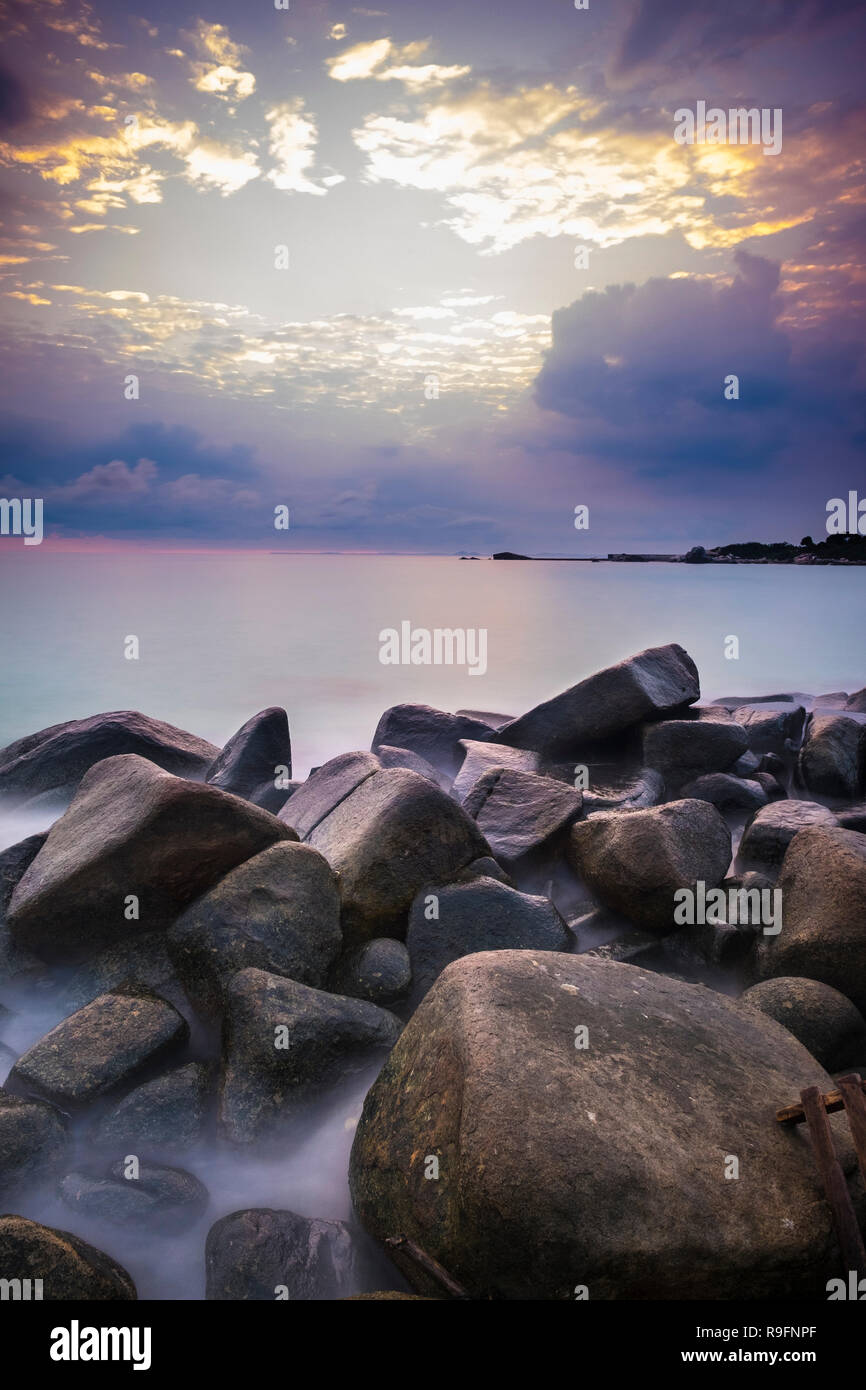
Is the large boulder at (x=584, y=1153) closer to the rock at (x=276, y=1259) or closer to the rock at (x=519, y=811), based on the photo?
the rock at (x=276, y=1259)

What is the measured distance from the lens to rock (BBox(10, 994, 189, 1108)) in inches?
158

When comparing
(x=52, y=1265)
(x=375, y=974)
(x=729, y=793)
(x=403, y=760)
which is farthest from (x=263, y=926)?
(x=729, y=793)

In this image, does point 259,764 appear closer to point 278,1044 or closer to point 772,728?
point 278,1044

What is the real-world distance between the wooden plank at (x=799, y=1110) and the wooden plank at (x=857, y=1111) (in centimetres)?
12

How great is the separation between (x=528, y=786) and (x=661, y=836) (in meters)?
1.63

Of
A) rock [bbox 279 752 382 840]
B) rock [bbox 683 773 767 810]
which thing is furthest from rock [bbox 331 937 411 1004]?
rock [bbox 683 773 767 810]

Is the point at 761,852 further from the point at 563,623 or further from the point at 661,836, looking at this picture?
the point at 563,623

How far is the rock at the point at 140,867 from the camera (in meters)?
5.02

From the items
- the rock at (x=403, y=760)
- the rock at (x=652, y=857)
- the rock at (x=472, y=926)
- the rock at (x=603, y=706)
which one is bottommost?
the rock at (x=472, y=926)

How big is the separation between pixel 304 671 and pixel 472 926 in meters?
15.6

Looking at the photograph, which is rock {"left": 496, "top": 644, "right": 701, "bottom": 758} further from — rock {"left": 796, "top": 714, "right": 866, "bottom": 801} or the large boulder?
the large boulder

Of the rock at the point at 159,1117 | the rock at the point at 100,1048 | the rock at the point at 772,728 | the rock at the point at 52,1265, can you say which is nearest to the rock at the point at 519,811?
the rock at the point at 100,1048

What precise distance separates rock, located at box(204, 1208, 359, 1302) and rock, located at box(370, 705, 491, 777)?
265 inches

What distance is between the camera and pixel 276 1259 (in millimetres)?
3219
